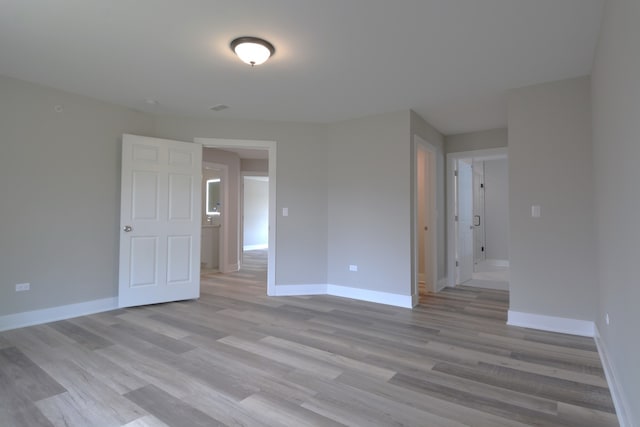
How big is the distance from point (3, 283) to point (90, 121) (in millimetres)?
1892

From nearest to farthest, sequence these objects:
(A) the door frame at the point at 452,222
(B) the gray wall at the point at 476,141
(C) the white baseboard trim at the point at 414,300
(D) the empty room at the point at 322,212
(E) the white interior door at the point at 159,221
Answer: (D) the empty room at the point at 322,212 → (E) the white interior door at the point at 159,221 → (C) the white baseboard trim at the point at 414,300 → (B) the gray wall at the point at 476,141 → (A) the door frame at the point at 452,222

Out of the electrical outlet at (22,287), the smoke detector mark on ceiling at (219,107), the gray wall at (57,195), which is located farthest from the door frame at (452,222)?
the electrical outlet at (22,287)

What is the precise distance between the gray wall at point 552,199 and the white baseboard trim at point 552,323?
0.05 meters

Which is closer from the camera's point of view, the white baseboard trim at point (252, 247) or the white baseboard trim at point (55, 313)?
the white baseboard trim at point (55, 313)

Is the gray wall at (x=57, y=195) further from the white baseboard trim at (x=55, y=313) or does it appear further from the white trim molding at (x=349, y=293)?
the white trim molding at (x=349, y=293)

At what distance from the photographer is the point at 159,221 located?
14.0 feet

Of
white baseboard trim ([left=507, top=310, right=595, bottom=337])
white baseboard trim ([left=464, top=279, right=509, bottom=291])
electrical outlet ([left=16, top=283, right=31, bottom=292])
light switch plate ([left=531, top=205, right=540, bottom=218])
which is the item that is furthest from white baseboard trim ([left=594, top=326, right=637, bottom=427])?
electrical outlet ([left=16, top=283, right=31, bottom=292])

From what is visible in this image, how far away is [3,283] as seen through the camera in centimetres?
326

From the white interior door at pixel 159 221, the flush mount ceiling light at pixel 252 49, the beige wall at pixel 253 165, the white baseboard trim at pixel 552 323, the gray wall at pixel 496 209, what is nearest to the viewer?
the flush mount ceiling light at pixel 252 49

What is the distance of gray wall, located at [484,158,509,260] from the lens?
7926mm

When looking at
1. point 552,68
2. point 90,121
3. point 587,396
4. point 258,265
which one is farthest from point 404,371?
point 258,265

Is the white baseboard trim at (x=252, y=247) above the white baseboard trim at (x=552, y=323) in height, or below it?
above

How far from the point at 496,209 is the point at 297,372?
7256 mm

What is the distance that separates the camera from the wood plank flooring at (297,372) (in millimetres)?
1896
